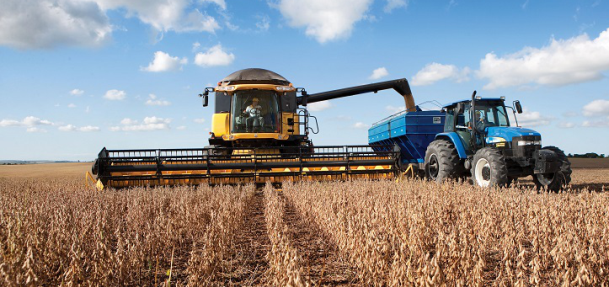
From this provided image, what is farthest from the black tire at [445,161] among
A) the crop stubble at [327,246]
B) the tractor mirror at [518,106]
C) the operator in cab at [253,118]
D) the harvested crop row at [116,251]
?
the harvested crop row at [116,251]

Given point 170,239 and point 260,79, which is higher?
point 260,79

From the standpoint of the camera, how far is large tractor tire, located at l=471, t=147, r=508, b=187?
7279 millimetres

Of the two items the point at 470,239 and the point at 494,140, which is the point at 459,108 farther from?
the point at 470,239

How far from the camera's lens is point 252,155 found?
30.3ft

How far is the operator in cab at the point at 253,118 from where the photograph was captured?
979 centimetres

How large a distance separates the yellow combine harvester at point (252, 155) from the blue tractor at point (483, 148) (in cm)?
128

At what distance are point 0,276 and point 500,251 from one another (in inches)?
157

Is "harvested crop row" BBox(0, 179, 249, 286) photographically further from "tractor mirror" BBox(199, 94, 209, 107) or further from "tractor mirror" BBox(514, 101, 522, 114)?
"tractor mirror" BBox(514, 101, 522, 114)

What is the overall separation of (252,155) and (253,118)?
1.06 m

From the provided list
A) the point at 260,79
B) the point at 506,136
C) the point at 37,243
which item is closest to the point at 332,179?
the point at 260,79

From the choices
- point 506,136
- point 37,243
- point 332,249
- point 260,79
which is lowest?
point 332,249

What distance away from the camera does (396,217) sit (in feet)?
14.4

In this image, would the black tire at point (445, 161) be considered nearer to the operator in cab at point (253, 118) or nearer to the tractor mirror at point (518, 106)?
the tractor mirror at point (518, 106)

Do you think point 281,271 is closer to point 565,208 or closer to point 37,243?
point 37,243
